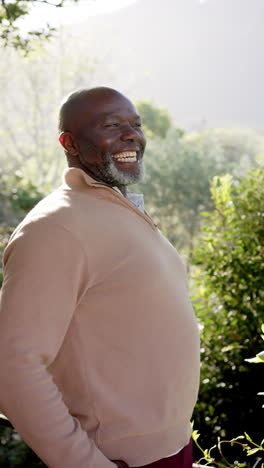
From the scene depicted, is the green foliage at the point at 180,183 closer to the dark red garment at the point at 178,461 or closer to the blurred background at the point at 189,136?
the blurred background at the point at 189,136

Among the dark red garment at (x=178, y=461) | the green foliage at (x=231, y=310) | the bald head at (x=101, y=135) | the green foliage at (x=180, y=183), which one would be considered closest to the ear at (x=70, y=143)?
the bald head at (x=101, y=135)

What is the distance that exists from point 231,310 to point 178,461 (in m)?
1.67

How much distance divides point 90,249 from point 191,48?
4699 centimetres

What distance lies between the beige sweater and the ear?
0.16 m

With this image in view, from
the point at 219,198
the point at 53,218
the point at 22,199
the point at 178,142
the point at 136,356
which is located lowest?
the point at 178,142

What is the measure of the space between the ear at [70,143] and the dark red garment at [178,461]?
0.74 m

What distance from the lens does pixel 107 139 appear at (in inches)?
55.6

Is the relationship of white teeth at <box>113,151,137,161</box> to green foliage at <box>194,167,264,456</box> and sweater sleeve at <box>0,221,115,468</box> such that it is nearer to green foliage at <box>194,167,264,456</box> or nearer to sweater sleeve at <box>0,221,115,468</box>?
sweater sleeve at <box>0,221,115,468</box>

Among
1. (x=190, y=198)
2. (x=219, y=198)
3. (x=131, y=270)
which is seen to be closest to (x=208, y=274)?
(x=219, y=198)

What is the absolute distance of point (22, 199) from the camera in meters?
5.80

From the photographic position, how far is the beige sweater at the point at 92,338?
42.1 inches

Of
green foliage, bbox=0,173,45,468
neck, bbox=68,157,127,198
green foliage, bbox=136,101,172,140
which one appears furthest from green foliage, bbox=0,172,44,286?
green foliage, bbox=136,101,172,140

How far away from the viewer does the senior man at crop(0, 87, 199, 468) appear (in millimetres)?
1069

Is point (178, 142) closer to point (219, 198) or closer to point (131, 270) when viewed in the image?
point (219, 198)
